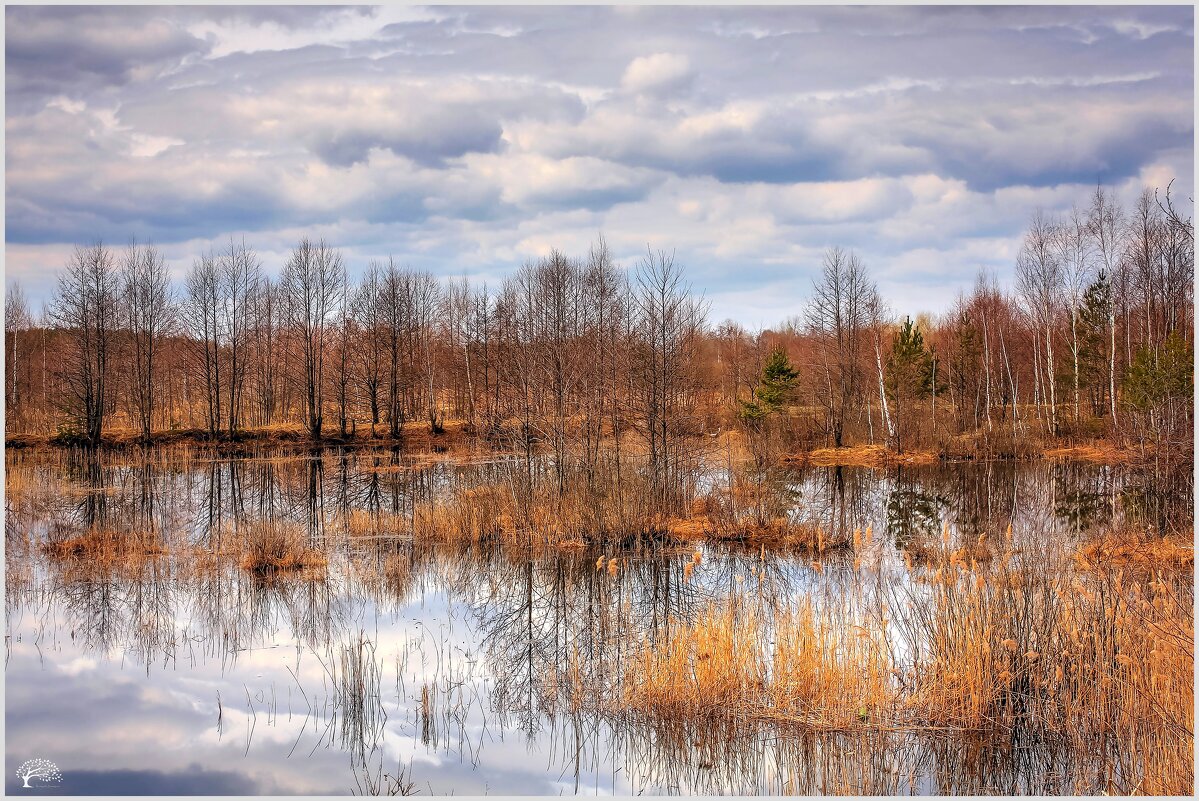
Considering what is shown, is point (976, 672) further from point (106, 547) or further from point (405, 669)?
point (106, 547)

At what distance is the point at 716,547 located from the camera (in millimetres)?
18188

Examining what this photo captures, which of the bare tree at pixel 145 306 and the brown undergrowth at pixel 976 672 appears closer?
Answer: the brown undergrowth at pixel 976 672

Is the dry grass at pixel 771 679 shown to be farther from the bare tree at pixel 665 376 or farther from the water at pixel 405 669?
the bare tree at pixel 665 376

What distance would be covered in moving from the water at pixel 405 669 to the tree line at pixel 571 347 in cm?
838

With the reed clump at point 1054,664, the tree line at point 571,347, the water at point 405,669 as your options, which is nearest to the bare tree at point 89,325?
the tree line at point 571,347

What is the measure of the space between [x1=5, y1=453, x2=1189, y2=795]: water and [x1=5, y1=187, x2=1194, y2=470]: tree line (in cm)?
838

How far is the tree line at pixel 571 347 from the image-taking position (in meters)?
37.4

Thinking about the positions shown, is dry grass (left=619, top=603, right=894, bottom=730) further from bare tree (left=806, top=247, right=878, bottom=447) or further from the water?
bare tree (left=806, top=247, right=878, bottom=447)

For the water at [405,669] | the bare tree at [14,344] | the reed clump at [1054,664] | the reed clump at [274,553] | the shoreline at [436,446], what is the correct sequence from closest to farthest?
the reed clump at [1054,664], the water at [405,669], the reed clump at [274,553], the shoreline at [436,446], the bare tree at [14,344]

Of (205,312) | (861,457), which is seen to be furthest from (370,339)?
(861,457)

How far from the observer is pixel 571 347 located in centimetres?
2312

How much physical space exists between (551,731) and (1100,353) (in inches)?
1724

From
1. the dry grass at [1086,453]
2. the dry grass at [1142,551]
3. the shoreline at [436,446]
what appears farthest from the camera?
the shoreline at [436,446]

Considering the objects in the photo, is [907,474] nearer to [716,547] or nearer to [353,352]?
[716,547]
